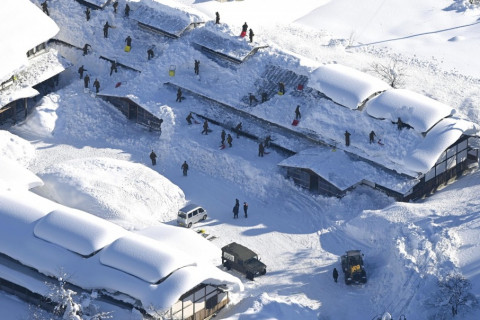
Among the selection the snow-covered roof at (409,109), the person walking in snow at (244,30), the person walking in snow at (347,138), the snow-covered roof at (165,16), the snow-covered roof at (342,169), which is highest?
the snow-covered roof at (409,109)

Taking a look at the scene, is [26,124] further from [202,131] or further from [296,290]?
[296,290]

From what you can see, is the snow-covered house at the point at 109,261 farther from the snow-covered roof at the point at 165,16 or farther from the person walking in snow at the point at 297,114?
the snow-covered roof at the point at 165,16

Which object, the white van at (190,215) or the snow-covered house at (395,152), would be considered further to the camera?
the snow-covered house at (395,152)

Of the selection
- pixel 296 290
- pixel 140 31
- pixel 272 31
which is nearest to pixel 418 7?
pixel 272 31

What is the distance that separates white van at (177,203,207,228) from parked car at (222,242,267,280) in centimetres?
541

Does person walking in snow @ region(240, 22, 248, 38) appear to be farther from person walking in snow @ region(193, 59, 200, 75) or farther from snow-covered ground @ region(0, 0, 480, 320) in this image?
person walking in snow @ region(193, 59, 200, 75)

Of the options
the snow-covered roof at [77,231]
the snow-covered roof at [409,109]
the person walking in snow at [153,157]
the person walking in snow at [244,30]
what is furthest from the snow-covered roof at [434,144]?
the snow-covered roof at [77,231]

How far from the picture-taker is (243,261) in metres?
92.1

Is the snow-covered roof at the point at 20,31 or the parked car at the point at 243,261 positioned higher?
the snow-covered roof at the point at 20,31

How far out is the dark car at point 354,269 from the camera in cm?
9125

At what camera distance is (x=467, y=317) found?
86.0 metres

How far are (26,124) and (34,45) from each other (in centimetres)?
637

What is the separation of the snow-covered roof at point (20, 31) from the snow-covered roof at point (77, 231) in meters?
21.0

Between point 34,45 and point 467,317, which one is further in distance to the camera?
point 34,45
